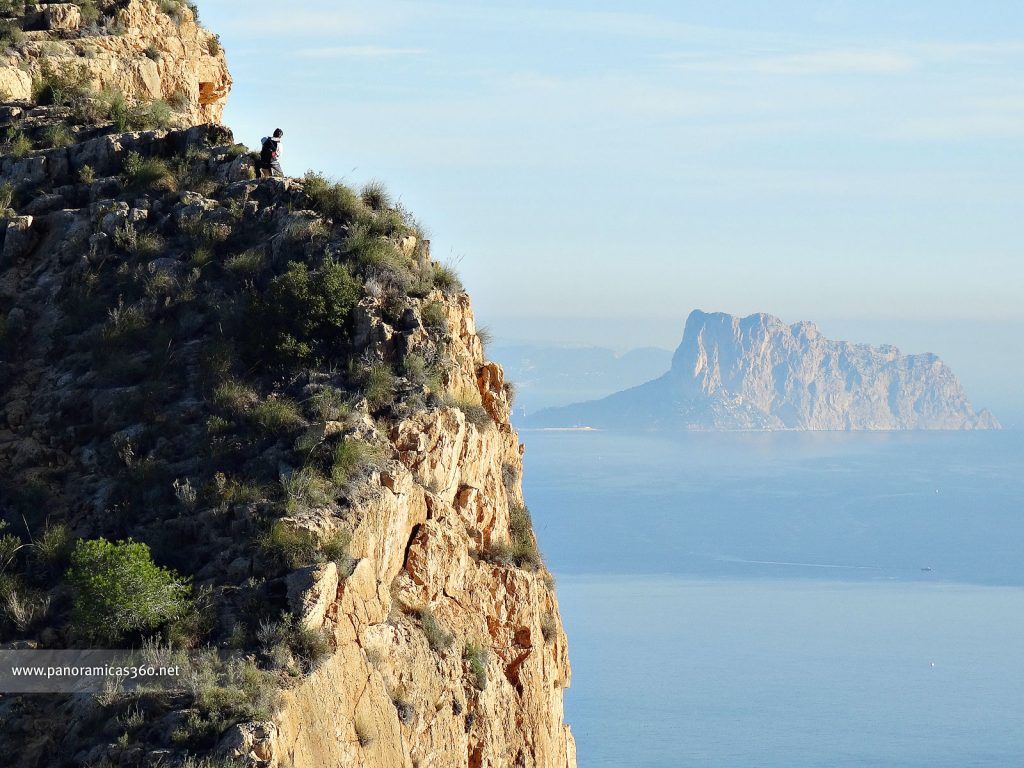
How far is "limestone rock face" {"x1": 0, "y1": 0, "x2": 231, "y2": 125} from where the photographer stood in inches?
1147

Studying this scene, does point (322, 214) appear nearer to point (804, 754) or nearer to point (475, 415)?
point (475, 415)

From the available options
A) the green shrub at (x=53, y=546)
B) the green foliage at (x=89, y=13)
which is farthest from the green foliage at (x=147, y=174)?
the green shrub at (x=53, y=546)

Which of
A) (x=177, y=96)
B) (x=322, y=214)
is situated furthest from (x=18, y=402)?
(x=177, y=96)

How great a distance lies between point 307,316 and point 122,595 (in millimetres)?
5955

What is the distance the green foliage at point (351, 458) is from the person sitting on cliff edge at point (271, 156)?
7.01 m

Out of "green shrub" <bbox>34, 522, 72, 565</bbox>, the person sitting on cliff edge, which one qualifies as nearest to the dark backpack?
the person sitting on cliff edge

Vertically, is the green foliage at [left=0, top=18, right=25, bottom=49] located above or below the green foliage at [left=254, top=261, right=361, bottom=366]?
above

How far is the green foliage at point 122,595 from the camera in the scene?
17.1 m

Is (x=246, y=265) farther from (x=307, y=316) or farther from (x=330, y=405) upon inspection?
(x=330, y=405)

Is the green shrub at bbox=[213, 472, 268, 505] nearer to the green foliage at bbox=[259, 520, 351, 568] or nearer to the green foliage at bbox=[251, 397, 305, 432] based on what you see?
the green foliage at bbox=[259, 520, 351, 568]

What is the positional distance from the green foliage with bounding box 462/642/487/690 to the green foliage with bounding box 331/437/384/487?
3.11 m

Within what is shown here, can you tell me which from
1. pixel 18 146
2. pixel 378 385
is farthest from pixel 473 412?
pixel 18 146

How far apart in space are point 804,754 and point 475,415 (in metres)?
111

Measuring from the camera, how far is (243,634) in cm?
→ 1691
